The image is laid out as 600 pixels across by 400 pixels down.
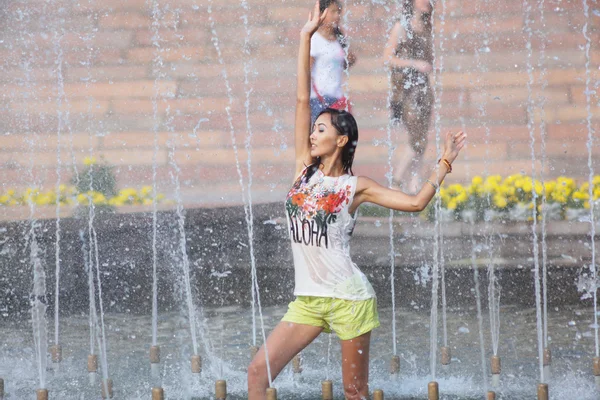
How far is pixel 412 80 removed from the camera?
9266 millimetres

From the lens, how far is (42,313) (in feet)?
21.7

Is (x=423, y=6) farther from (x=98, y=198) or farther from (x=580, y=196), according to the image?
(x=98, y=198)

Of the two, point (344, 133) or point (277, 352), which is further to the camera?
point (344, 133)

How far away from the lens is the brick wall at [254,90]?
31.3 feet

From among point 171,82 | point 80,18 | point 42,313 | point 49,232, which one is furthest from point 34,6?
point 42,313

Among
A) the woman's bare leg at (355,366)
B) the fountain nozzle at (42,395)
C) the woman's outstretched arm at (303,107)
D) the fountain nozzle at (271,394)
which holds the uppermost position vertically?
the woman's outstretched arm at (303,107)

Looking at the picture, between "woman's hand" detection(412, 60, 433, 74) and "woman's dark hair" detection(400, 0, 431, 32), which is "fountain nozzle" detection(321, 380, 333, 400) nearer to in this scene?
"woman's hand" detection(412, 60, 433, 74)

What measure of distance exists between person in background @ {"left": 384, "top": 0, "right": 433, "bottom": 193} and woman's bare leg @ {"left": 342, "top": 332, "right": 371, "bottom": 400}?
4819 mm

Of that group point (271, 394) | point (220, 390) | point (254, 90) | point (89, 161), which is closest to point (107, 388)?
point (220, 390)

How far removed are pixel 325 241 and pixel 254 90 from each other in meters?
6.45

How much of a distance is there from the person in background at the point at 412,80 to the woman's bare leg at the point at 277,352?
15.8 feet

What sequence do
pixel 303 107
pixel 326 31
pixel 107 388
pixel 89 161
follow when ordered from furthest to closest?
pixel 89 161, pixel 326 31, pixel 107 388, pixel 303 107

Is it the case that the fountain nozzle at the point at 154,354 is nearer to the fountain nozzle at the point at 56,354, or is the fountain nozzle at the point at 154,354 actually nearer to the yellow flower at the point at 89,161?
the fountain nozzle at the point at 56,354

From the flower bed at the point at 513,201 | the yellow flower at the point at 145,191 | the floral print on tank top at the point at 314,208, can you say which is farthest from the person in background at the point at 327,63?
the yellow flower at the point at 145,191
